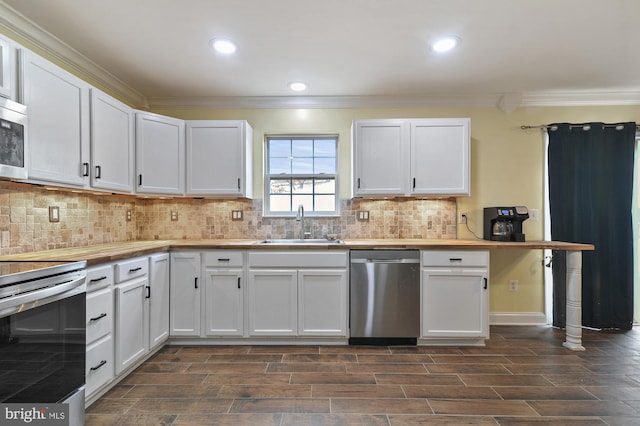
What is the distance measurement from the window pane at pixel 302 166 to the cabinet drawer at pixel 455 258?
1514mm

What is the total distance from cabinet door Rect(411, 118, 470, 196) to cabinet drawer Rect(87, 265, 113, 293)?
2.57 metres

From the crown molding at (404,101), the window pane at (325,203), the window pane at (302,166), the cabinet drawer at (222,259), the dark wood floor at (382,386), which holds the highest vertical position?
the crown molding at (404,101)

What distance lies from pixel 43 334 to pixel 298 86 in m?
2.67

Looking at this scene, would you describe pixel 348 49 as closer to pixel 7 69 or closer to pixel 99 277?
pixel 7 69

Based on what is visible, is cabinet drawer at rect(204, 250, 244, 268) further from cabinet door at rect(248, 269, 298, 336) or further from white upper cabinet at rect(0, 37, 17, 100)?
white upper cabinet at rect(0, 37, 17, 100)

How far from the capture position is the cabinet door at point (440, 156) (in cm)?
313

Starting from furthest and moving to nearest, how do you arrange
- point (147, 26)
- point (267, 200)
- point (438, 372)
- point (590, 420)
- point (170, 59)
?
point (267, 200) → point (170, 59) → point (438, 372) → point (147, 26) → point (590, 420)

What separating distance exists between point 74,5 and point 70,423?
2.35 m

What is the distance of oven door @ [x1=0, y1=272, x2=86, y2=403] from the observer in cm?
132

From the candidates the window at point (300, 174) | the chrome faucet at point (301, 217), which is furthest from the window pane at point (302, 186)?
the chrome faucet at point (301, 217)

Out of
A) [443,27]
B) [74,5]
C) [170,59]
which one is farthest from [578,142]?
[74,5]

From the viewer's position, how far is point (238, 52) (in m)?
2.52

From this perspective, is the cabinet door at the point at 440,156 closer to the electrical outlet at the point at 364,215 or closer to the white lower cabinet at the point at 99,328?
the electrical outlet at the point at 364,215

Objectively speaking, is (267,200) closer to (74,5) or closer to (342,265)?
(342,265)
